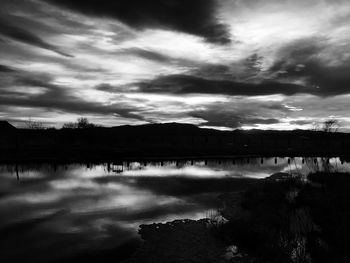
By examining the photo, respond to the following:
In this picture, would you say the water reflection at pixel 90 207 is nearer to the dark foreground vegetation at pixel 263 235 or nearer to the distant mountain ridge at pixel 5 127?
the dark foreground vegetation at pixel 263 235

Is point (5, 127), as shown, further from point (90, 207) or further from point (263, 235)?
point (263, 235)

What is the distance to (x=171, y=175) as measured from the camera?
3394 cm

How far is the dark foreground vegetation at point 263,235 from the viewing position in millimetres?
11172

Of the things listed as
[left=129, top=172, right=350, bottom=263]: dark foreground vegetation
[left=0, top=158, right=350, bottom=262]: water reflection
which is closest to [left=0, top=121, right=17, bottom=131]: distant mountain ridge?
[left=0, top=158, right=350, bottom=262]: water reflection

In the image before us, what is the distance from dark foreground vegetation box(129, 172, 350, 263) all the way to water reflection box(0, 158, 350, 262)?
147 cm

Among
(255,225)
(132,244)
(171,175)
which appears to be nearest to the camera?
(132,244)

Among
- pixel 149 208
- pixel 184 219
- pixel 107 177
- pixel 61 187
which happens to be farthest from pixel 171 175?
pixel 184 219

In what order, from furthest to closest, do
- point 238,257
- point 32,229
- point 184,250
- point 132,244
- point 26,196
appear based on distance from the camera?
1. point 26,196
2. point 32,229
3. point 132,244
4. point 184,250
5. point 238,257

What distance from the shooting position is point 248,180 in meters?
31.6

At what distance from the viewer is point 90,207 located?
762 inches

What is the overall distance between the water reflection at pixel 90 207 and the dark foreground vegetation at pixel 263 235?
147cm

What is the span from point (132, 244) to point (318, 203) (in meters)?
10.8

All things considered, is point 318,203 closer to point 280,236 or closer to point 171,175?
point 280,236

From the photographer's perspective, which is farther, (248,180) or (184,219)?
(248,180)
